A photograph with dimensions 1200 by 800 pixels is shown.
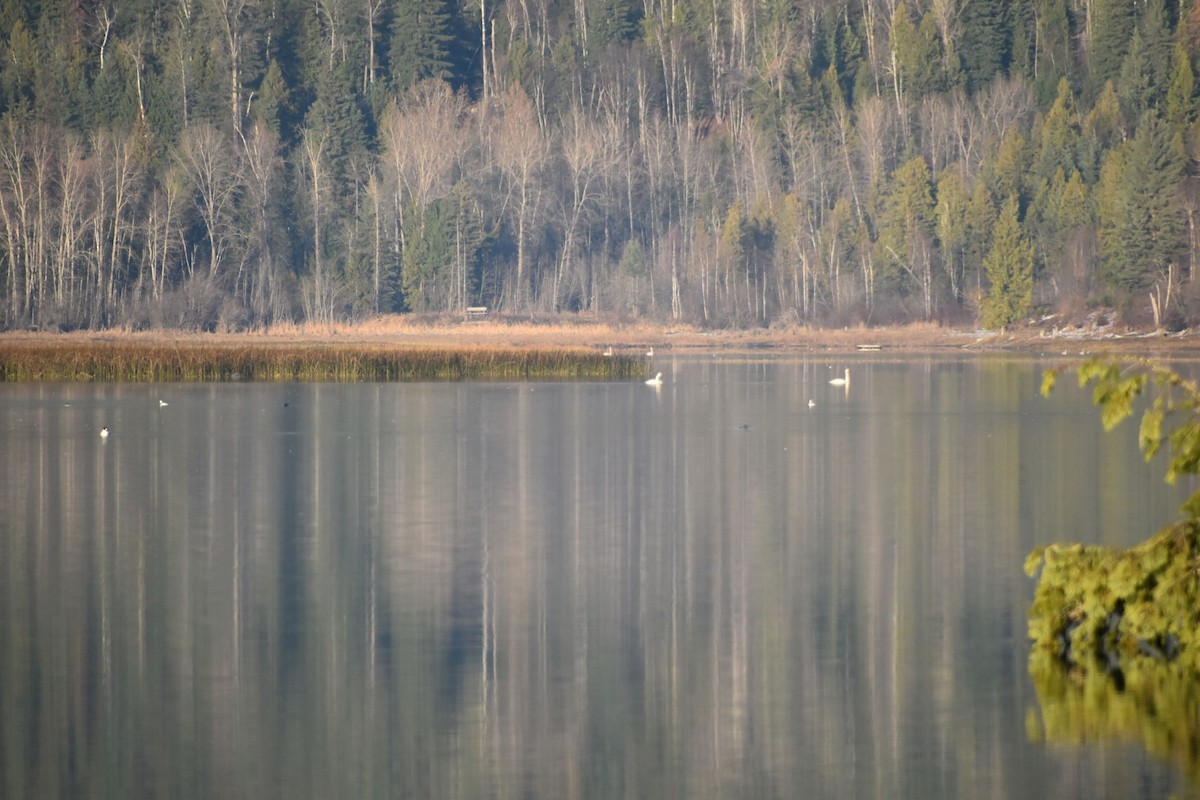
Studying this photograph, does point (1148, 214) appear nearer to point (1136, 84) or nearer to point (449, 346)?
point (1136, 84)

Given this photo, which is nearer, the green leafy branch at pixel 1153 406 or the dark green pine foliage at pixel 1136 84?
the green leafy branch at pixel 1153 406

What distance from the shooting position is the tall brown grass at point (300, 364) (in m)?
53.7

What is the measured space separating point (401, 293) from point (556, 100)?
1956cm

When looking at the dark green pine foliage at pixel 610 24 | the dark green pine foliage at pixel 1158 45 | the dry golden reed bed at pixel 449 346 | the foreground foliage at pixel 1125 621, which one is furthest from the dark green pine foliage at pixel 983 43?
the foreground foliage at pixel 1125 621

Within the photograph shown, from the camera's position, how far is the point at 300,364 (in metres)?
54.4

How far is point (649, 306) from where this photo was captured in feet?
316

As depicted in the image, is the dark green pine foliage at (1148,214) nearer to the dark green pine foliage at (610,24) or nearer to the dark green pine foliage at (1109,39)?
the dark green pine foliage at (1109,39)

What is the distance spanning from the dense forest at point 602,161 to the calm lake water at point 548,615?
5259 centimetres

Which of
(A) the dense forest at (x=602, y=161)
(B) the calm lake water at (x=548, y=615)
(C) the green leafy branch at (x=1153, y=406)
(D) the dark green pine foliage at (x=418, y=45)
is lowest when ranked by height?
(B) the calm lake water at (x=548, y=615)

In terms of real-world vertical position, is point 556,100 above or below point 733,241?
above

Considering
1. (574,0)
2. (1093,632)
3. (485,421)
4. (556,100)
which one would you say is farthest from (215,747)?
(574,0)

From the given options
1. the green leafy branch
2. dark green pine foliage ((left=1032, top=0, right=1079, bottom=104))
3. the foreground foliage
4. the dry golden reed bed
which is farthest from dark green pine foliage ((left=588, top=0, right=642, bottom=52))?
the green leafy branch

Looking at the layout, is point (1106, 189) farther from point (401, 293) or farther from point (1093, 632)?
point (1093, 632)

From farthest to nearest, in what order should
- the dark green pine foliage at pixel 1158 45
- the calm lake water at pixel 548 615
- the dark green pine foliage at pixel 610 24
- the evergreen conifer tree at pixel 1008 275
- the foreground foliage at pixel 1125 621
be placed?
the dark green pine foliage at pixel 610 24
the dark green pine foliage at pixel 1158 45
the evergreen conifer tree at pixel 1008 275
the foreground foliage at pixel 1125 621
the calm lake water at pixel 548 615
